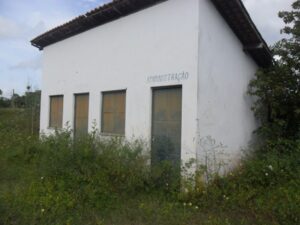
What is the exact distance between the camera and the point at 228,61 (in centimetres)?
861

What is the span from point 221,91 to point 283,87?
2.36 meters

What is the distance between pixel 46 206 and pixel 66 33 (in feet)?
24.5

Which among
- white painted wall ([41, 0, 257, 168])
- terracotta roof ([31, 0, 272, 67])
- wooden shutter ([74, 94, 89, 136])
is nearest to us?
white painted wall ([41, 0, 257, 168])

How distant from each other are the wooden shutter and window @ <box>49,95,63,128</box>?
3.95 feet

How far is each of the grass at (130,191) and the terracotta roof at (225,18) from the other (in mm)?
2928

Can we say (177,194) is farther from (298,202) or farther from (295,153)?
(295,153)

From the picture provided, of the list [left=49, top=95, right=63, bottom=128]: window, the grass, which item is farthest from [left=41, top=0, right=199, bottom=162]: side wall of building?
the grass

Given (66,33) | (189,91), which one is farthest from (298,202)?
(66,33)

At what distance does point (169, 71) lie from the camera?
7758 mm

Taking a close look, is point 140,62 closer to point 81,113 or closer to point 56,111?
point 81,113

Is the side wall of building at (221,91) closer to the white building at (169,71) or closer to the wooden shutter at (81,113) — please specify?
the white building at (169,71)

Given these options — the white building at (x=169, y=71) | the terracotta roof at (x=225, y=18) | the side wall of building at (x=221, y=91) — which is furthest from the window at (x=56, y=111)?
the side wall of building at (x=221, y=91)

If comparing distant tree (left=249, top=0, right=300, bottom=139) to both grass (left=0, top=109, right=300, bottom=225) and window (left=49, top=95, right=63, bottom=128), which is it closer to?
grass (left=0, top=109, right=300, bottom=225)

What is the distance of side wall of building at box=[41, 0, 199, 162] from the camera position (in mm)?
7352
